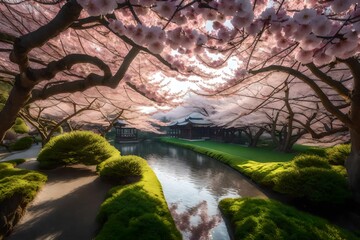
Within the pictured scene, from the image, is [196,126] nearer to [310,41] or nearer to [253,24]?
[253,24]

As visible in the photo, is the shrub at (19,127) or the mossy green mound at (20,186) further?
the shrub at (19,127)

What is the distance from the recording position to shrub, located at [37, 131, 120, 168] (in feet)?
34.4

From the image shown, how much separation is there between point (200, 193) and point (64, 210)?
5.92 m

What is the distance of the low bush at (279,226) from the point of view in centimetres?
497

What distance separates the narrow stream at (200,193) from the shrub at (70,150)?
4.06 m

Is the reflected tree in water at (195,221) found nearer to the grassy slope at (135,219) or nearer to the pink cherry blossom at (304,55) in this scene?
the grassy slope at (135,219)

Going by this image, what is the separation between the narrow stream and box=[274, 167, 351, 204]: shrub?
6.12 feet

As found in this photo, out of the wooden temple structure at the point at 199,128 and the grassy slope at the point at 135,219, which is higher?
the wooden temple structure at the point at 199,128

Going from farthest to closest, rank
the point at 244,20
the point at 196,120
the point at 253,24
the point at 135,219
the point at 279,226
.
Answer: the point at 196,120
the point at 279,226
the point at 135,219
the point at 253,24
the point at 244,20

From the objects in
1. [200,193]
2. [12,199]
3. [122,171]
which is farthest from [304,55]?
[200,193]

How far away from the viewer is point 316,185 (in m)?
7.75

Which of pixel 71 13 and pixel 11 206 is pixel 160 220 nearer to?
pixel 11 206

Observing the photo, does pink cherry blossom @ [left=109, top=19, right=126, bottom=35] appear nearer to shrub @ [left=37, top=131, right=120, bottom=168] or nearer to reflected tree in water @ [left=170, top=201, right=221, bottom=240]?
reflected tree in water @ [left=170, top=201, right=221, bottom=240]

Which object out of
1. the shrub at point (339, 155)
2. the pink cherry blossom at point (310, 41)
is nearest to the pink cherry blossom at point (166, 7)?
the pink cherry blossom at point (310, 41)
